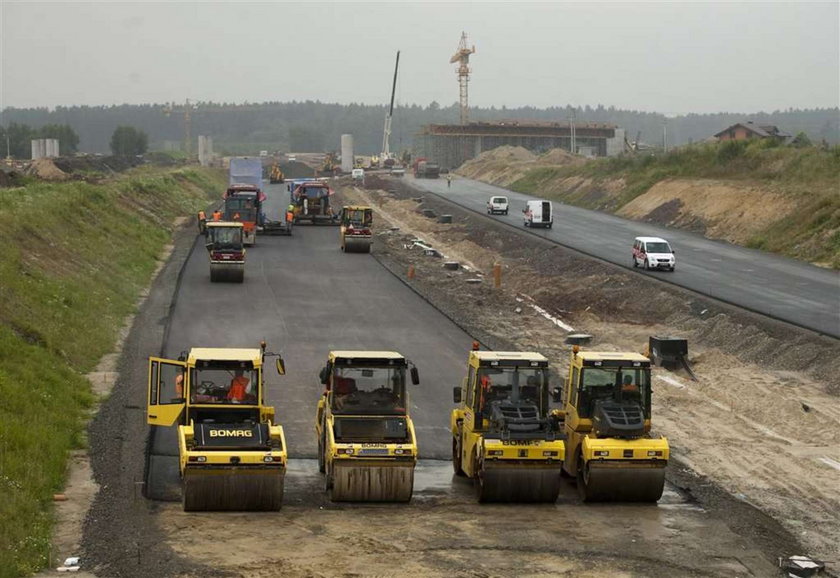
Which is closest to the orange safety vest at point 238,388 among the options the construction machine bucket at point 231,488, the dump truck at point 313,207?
the construction machine bucket at point 231,488

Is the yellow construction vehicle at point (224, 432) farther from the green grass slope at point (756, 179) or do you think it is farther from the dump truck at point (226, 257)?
the green grass slope at point (756, 179)

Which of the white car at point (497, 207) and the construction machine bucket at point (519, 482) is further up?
the white car at point (497, 207)

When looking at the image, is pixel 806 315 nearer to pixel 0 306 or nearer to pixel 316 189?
pixel 0 306

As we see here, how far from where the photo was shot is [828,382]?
31766 millimetres

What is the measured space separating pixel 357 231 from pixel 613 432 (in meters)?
41.7

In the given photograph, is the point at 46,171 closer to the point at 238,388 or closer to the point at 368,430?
the point at 238,388

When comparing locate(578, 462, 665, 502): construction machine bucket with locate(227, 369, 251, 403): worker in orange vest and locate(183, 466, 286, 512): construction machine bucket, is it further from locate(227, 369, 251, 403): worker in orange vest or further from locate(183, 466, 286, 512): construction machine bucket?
locate(227, 369, 251, 403): worker in orange vest

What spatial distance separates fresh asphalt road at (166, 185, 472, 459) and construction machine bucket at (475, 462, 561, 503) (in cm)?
421

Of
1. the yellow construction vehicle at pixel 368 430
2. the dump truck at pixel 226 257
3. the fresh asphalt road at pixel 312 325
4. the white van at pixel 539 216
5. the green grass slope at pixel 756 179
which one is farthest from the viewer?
the white van at pixel 539 216

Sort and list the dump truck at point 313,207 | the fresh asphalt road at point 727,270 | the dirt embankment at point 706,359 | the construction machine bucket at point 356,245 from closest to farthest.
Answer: the dirt embankment at point 706,359 < the fresh asphalt road at point 727,270 < the construction machine bucket at point 356,245 < the dump truck at point 313,207

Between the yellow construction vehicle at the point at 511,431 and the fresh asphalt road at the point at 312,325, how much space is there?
3.85m

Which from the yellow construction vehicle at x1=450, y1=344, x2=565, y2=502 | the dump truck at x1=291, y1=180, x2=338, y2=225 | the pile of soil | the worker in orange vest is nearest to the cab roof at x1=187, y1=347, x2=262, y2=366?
the worker in orange vest

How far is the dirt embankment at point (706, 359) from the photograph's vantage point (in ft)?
74.5

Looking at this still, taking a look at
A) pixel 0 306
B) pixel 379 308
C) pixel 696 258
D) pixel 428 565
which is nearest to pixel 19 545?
pixel 428 565
